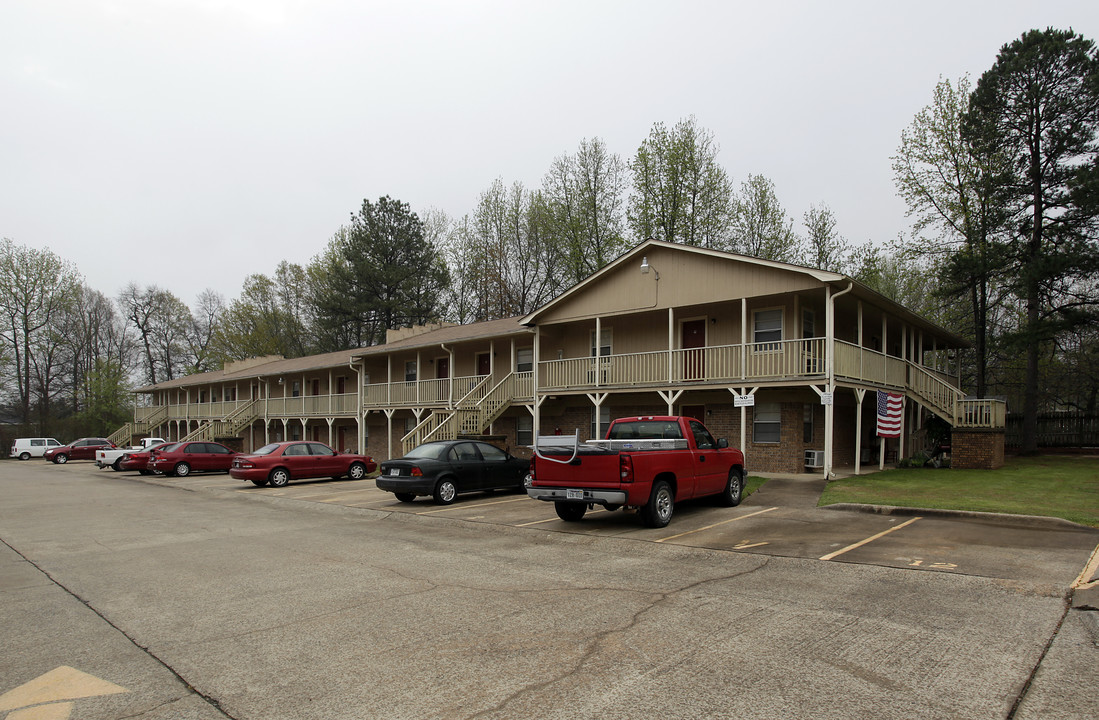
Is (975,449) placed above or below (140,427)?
above

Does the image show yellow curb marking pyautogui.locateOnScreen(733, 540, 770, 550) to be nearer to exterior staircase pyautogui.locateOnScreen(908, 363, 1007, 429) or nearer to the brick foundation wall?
the brick foundation wall

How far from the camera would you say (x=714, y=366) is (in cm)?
1945

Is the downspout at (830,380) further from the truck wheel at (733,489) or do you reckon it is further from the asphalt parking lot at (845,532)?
the truck wheel at (733,489)

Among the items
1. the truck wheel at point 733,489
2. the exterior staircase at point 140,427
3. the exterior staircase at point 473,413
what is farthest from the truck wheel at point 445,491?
the exterior staircase at point 140,427

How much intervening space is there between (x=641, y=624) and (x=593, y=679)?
4.34 feet

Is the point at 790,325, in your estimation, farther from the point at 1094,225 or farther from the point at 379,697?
the point at 379,697

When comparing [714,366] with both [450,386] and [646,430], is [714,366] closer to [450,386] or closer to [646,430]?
[646,430]

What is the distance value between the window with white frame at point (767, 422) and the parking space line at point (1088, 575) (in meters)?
11.4

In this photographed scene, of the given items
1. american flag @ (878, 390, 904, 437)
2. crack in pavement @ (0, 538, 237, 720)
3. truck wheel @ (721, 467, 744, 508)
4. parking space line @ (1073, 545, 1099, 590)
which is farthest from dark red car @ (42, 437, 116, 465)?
parking space line @ (1073, 545, 1099, 590)

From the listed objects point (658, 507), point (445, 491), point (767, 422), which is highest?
point (767, 422)

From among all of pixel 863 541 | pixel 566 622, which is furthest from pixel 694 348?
pixel 566 622

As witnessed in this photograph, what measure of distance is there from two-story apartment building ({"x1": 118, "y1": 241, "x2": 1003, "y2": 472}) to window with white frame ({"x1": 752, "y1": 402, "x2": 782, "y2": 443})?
4cm

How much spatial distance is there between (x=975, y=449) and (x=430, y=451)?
1528 cm

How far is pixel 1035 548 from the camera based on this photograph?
338 inches
